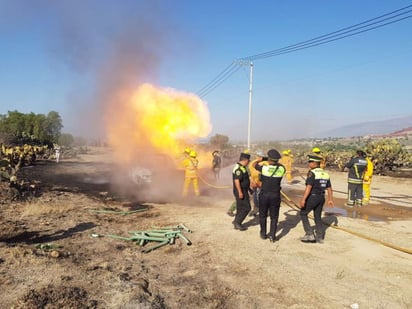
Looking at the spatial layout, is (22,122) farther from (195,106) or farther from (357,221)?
(357,221)

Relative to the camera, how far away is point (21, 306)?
3832 millimetres

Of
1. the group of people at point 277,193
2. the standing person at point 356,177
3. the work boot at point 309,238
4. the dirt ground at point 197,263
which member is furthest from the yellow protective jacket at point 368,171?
the work boot at point 309,238

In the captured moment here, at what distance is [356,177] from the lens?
10234 mm

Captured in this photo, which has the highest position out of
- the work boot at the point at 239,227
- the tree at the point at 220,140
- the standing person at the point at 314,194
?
the tree at the point at 220,140

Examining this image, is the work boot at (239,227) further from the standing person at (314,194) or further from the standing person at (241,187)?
the standing person at (314,194)

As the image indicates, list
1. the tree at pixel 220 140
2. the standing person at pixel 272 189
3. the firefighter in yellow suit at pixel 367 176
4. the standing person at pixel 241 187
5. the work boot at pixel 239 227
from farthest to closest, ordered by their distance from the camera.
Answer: the tree at pixel 220 140 → the firefighter in yellow suit at pixel 367 176 → the work boot at pixel 239 227 → the standing person at pixel 241 187 → the standing person at pixel 272 189

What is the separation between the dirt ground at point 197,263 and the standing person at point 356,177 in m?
1.15

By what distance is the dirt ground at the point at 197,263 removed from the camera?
4.28 m

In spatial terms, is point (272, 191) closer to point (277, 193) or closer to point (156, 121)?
point (277, 193)

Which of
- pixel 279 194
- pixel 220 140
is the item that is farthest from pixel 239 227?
pixel 220 140

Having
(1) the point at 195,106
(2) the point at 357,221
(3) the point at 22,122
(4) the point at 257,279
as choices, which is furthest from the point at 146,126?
(3) the point at 22,122

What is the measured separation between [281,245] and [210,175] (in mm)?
13000

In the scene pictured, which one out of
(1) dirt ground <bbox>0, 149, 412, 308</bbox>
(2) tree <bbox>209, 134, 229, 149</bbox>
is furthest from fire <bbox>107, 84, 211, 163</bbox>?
(2) tree <bbox>209, 134, 229, 149</bbox>

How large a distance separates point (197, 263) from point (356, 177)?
22.6ft
